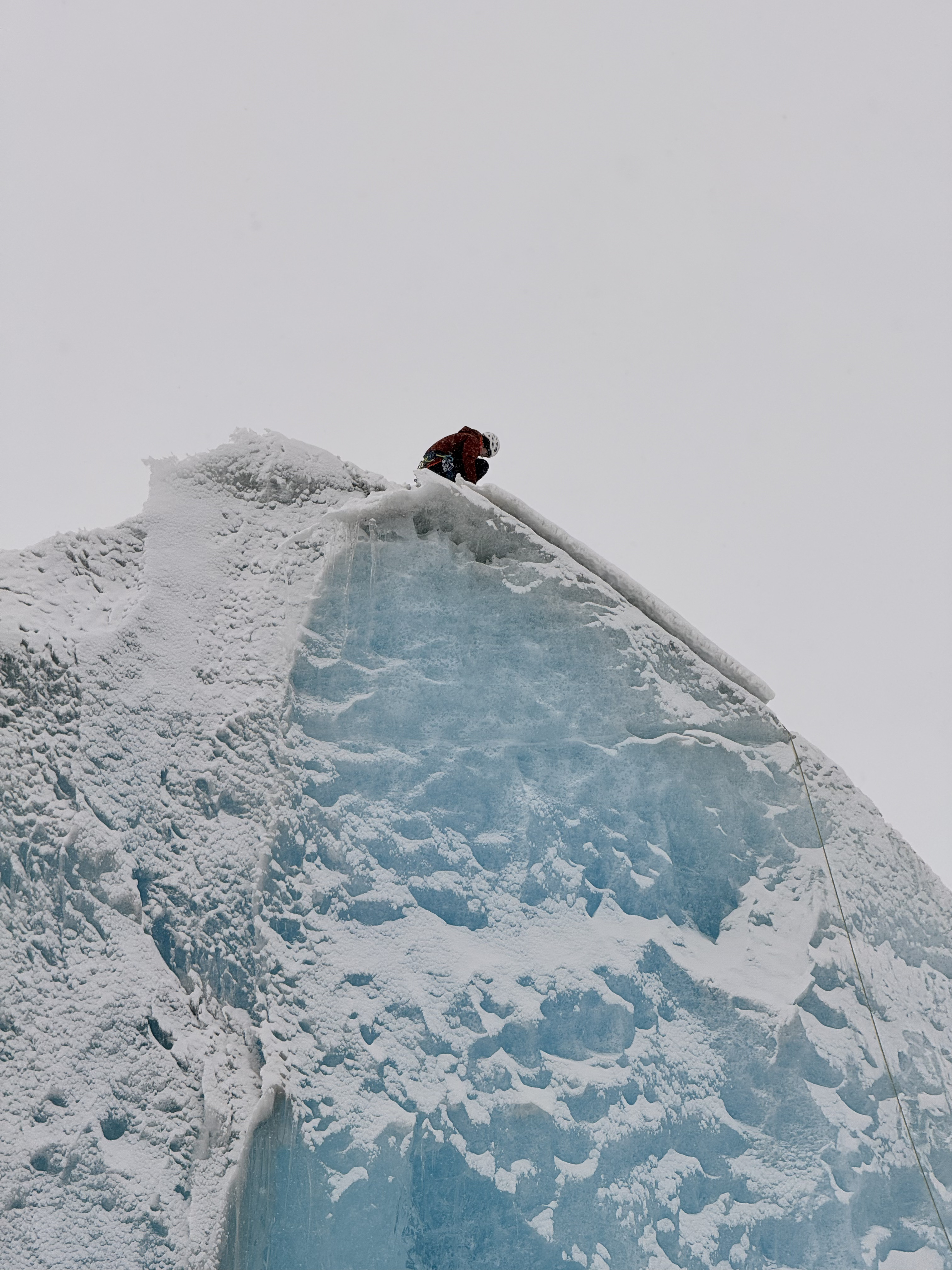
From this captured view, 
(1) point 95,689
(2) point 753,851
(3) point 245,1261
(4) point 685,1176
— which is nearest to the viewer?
(3) point 245,1261

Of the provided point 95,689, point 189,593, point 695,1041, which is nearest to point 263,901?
point 95,689

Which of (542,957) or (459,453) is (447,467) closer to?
(459,453)

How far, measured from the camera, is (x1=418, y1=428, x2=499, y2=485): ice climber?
17.3 ft

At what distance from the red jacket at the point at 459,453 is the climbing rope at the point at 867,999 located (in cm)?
193

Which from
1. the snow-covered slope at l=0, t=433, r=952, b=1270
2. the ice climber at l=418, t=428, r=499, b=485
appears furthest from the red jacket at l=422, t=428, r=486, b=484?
→ the snow-covered slope at l=0, t=433, r=952, b=1270

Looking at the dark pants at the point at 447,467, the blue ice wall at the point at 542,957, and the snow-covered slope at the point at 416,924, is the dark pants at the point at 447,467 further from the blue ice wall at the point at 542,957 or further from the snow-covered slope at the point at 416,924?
the blue ice wall at the point at 542,957

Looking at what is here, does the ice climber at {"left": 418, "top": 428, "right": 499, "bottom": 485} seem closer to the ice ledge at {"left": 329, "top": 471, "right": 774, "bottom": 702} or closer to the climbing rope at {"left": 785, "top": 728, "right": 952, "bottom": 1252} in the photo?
the ice ledge at {"left": 329, "top": 471, "right": 774, "bottom": 702}

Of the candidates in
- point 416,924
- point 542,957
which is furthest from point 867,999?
point 416,924

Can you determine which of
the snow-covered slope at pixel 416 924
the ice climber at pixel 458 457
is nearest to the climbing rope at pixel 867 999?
the snow-covered slope at pixel 416 924

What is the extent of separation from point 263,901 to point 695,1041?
1.63 metres

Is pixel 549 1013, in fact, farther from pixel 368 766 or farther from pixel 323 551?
pixel 323 551

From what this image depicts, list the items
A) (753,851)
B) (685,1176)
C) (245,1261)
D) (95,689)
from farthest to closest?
(753,851)
(95,689)
(685,1176)
(245,1261)

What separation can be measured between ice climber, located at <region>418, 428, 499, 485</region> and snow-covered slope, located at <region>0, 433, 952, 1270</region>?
0.62m

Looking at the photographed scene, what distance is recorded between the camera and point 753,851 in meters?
4.31
